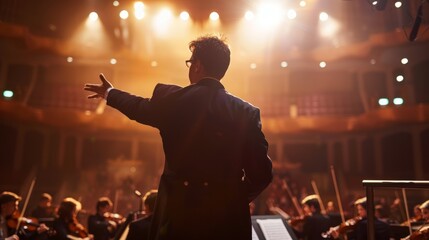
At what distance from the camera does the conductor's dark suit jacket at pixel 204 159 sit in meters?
1.66

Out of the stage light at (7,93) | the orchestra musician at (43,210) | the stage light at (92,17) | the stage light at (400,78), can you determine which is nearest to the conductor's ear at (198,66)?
the orchestra musician at (43,210)

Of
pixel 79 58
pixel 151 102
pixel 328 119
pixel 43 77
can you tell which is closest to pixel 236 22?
pixel 328 119

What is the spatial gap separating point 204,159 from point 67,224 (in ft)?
17.6

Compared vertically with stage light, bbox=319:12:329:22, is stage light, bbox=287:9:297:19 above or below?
below

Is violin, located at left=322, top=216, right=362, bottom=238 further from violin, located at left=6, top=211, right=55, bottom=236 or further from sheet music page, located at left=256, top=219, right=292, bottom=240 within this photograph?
violin, located at left=6, top=211, right=55, bottom=236

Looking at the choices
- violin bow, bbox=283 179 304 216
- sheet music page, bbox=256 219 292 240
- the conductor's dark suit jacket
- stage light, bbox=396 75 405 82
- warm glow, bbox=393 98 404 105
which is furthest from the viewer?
stage light, bbox=396 75 405 82

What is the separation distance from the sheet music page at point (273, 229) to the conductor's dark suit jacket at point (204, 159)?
6.28ft

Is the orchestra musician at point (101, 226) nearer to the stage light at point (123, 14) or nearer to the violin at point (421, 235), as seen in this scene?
the violin at point (421, 235)

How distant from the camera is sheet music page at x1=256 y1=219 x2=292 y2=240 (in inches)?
142

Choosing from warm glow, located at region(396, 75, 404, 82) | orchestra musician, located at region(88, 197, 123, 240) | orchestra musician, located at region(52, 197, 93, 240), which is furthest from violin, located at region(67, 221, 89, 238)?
warm glow, located at region(396, 75, 404, 82)

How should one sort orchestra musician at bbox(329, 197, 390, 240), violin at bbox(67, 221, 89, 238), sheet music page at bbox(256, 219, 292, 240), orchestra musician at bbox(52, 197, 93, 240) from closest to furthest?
sheet music page at bbox(256, 219, 292, 240), orchestra musician at bbox(329, 197, 390, 240), orchestra musician at bbox(52, 197, 93, 240), violin at bbox(67, 221, 89, 238)

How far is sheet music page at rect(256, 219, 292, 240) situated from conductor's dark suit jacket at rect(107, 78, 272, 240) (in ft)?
6.28

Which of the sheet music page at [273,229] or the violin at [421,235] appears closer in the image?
the violin at [421,235]

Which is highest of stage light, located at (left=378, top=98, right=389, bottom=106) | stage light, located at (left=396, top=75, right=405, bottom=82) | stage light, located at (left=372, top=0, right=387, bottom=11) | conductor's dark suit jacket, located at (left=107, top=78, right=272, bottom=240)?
stage light, located at (left=396, top=75, right=405, bottom=82)
